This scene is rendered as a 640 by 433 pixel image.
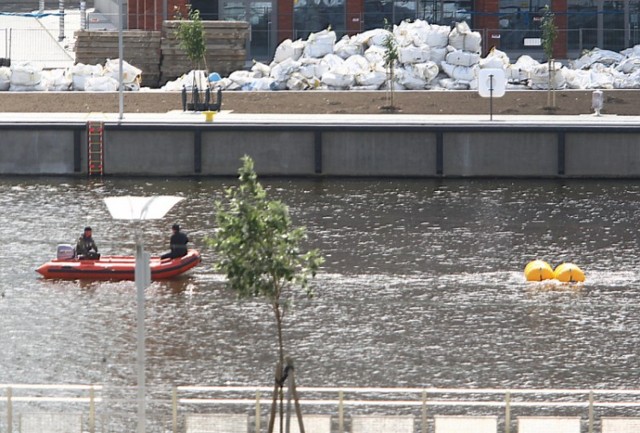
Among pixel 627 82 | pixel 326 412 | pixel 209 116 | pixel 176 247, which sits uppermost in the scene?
pixel 627 82

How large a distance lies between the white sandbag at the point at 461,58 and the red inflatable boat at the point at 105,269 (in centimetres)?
3099

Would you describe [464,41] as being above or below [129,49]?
above

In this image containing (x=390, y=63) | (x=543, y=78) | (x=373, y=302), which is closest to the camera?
(x=373, y=302)

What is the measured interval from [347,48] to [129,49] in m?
9.96

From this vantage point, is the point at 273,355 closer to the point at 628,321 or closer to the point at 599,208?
the point at 628,321

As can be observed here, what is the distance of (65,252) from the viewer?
43.0 m

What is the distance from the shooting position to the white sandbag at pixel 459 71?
70688 mm

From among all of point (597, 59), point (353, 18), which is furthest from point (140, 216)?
point (353, 18)

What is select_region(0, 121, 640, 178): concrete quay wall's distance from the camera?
202 ft

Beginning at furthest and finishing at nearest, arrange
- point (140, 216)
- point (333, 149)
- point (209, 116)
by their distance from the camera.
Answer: point (209, 116) < point (333, 149) < point (140, 216)

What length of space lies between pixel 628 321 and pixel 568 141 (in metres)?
25.0

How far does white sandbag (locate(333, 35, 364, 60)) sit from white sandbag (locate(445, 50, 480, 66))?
422 cm

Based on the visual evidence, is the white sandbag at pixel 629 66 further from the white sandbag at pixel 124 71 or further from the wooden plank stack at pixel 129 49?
the white sandbag at pixel 124 71

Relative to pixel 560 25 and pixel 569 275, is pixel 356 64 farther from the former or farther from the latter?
pixel 569 275
